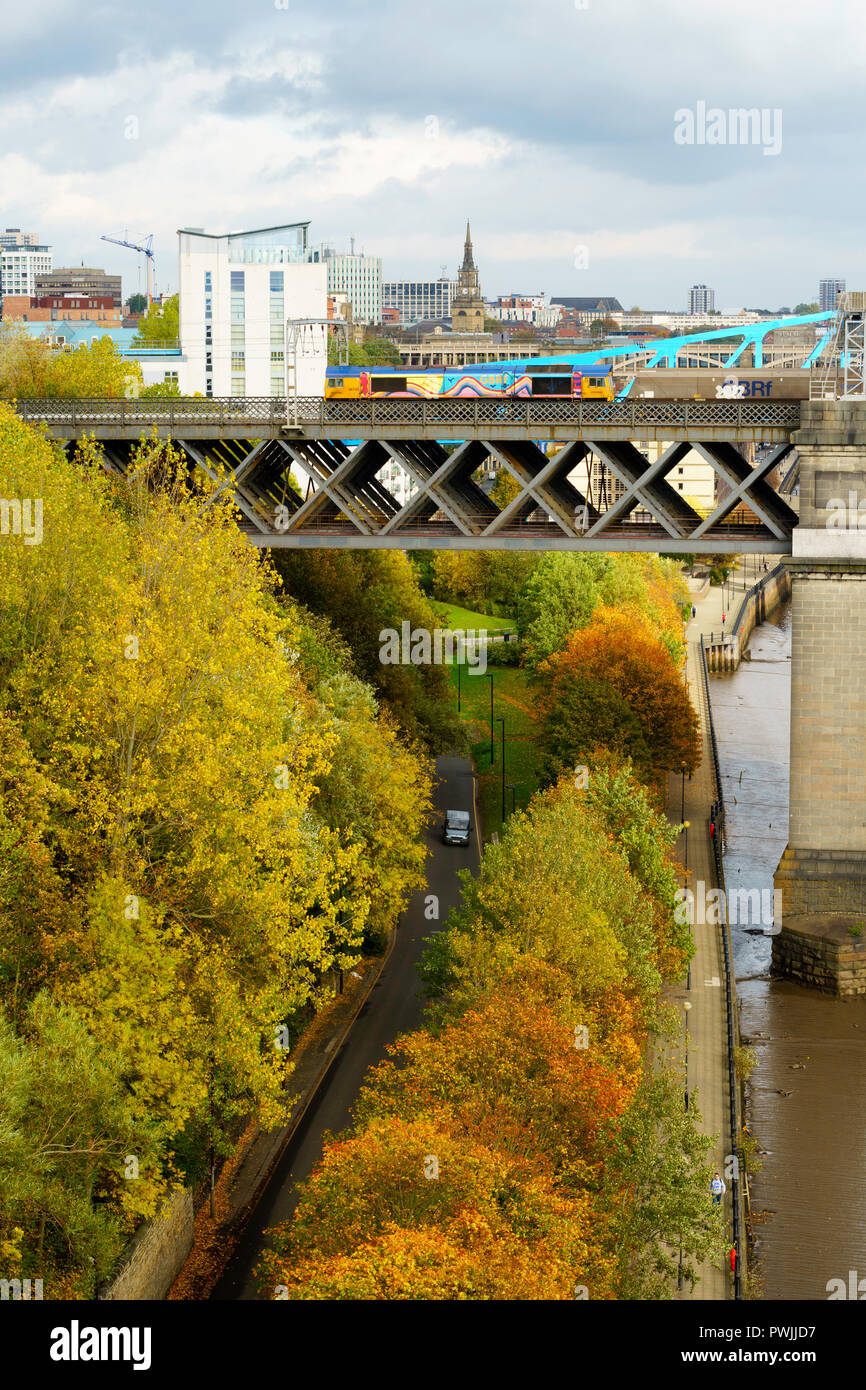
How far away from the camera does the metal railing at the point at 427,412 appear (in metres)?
49.1

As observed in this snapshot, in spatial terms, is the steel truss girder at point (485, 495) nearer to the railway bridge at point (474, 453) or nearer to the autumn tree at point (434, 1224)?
the railway bridge at point (474, 453)

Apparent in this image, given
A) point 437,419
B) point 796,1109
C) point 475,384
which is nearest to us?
point 796,1109

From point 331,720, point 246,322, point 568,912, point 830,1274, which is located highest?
point 246,322

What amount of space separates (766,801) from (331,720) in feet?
103

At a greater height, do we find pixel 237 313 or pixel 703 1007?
pixel 237 313

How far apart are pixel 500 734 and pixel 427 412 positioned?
91.9ft

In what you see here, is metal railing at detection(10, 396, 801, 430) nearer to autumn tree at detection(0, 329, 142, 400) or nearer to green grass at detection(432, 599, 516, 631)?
autumn tree at detection(0, 329, 142, 400)

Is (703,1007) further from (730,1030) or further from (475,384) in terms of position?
(475,384)

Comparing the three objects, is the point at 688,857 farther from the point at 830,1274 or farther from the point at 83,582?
the point at 83,582

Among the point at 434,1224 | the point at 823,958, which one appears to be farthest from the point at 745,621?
the point at 434,1224

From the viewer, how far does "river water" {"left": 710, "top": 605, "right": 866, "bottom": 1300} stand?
3309 centimetres

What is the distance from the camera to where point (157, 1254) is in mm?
26922

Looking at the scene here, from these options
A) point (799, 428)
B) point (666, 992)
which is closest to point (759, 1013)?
point (666, 992)

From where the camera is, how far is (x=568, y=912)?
34.1 metres
